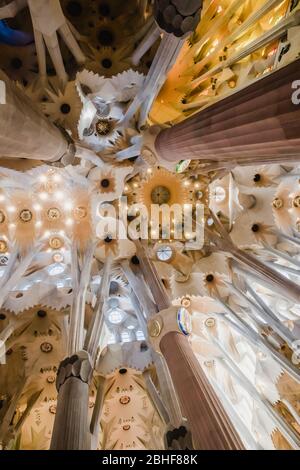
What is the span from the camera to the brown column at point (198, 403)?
4.19 m

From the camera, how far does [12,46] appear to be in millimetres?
10648

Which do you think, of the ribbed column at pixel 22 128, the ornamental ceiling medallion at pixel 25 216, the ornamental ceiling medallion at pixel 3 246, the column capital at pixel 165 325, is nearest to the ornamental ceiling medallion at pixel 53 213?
the ornamental ceiling medallion at pixel 25 216

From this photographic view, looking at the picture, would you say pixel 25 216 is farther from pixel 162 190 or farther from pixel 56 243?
pixel 162 190

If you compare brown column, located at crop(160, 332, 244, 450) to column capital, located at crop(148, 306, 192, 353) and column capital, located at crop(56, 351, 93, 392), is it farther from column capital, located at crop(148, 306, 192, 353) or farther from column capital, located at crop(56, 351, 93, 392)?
column capital, located at crop(56, 351, 93, 392)

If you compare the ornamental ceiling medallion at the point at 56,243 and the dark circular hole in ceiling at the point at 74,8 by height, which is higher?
the dark circular hole in ceiling at the point at 74,8

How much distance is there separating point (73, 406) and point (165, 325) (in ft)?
7.70

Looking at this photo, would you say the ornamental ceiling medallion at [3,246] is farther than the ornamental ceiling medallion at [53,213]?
Yes

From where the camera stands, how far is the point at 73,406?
5168 millimetres

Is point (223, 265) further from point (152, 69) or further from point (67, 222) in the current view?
point (152, 69)

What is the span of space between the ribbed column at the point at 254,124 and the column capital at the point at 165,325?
3130mm

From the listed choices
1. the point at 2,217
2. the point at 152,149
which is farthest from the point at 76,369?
the point at 2,217

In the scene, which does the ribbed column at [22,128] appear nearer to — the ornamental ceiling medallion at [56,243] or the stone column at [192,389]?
the stone column at [192,389]

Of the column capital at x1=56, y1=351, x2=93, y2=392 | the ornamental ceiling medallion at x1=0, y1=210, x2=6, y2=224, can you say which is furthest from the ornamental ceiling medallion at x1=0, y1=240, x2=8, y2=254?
the column capital at x1=56, y1=351, x2=93, y2=392

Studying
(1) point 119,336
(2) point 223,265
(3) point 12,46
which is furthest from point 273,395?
(3) point 12,46
